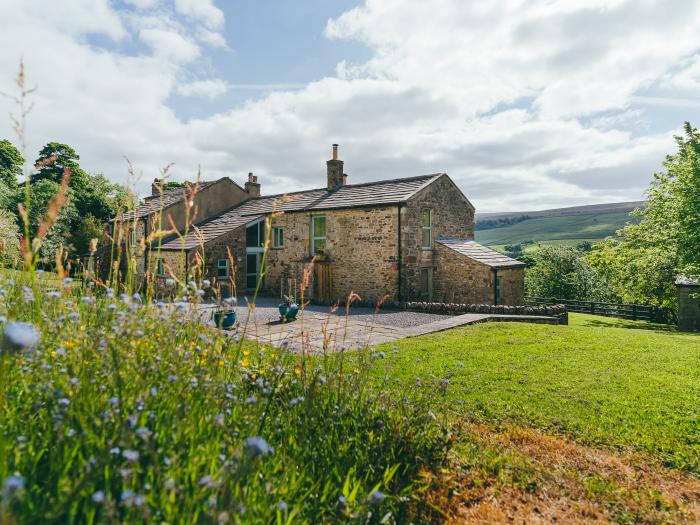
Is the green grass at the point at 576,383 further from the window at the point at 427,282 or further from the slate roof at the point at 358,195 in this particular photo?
the slate roof at the point at 358,195

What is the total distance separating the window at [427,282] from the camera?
18.2 meters

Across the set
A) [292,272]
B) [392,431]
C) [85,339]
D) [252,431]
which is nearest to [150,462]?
[252,431]

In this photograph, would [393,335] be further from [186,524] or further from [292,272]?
[292,272]

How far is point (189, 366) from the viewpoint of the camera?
10.2 feet

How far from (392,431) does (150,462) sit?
6.39 feet

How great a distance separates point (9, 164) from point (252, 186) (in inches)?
1209

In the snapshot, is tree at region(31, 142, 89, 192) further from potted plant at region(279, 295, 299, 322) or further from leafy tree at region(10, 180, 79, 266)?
potted plant at region(279, 295, 299, 322)

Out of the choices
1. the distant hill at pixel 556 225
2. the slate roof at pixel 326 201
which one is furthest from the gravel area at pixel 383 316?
the distant hill at pixel 556 225

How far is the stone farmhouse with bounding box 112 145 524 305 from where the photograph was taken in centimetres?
1703

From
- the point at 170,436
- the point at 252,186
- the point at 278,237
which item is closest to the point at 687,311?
the point at 278,237

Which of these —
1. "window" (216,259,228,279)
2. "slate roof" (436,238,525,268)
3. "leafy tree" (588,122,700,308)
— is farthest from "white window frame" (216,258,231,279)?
"leafy tree" (588,122,700,308)

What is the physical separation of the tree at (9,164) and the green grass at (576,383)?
44706 mm

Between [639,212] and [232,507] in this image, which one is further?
[639,212]

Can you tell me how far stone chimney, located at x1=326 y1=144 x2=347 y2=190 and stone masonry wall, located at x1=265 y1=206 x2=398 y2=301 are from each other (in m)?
3.02
